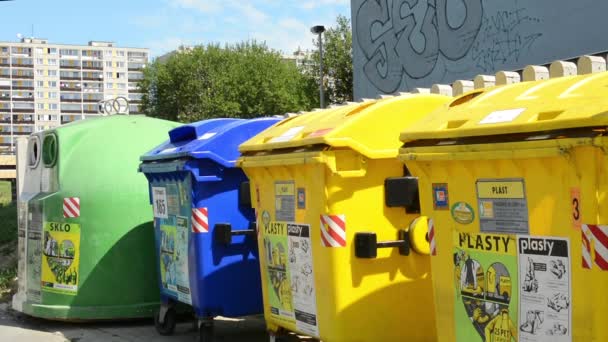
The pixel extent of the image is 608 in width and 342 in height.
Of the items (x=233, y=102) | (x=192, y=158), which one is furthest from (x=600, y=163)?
(x=233, y=102)

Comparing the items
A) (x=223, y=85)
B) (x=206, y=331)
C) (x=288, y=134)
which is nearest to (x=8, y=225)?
(x=206, y=331)

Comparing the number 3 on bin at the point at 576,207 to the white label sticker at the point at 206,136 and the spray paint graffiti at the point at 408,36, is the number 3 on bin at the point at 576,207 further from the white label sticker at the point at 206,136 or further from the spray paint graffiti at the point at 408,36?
the spray paint graffiti at the point at 408,36

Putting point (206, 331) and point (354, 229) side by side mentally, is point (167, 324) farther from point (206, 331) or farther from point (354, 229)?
point (354, 229)

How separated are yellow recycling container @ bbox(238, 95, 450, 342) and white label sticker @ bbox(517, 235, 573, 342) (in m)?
1.50

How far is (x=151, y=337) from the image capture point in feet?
24.5

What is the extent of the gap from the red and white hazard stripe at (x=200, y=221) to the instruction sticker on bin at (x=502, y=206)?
3.20 metres

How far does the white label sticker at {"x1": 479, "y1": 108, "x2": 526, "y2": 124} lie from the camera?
3.56 m

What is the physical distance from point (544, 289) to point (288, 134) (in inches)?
99.5

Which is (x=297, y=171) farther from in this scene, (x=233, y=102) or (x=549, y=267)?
(x=233, y=102)

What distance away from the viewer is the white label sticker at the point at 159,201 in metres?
7.19

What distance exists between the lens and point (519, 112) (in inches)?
141

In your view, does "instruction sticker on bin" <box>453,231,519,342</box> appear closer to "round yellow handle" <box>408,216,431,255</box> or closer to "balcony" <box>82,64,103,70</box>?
"round yellow handle" <box>408,216,431,255</box>

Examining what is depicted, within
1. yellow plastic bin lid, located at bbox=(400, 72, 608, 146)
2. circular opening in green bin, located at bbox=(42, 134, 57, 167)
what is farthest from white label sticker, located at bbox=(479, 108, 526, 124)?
circular opening in green bin, located at bbox=(42, 134, 57, 167)

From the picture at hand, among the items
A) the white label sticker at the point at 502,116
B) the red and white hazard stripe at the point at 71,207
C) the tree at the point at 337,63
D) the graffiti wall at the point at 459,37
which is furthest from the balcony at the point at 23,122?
the white label sticker at the point at 502,116
